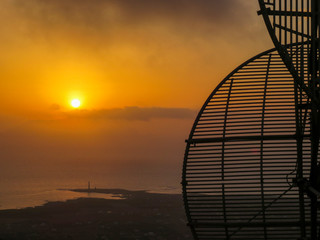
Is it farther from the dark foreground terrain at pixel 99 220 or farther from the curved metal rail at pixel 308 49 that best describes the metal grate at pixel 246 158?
the dark foreground terrain at pixel 99 220

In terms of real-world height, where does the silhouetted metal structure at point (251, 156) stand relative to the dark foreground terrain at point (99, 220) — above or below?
above

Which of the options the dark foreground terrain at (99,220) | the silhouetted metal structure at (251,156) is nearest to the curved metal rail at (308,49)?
the silhouetted metal structure at (251,156)

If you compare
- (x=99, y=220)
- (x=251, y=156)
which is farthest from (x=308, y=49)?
(x=99, y=220)

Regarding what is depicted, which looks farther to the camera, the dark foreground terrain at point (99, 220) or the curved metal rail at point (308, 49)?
the dark foreground terrain at point (99, 220)

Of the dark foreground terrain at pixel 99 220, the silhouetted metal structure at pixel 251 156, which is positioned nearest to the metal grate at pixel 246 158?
the silhouetted metal structure at pixel 251 156

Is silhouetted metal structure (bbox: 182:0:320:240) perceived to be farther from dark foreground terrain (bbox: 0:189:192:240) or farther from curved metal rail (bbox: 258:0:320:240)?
dark foreground terrain (bbox: 0:189:192:240)

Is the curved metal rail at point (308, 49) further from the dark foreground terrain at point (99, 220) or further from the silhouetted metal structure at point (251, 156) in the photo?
the dark foreground terrain at point (99, 220)

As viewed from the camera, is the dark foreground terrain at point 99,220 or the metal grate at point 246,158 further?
the dark foreground terrain at point 99,220

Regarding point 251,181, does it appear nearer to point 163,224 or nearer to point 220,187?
point 220,187


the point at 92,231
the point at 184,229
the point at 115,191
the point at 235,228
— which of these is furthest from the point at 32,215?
the point at 235,228
